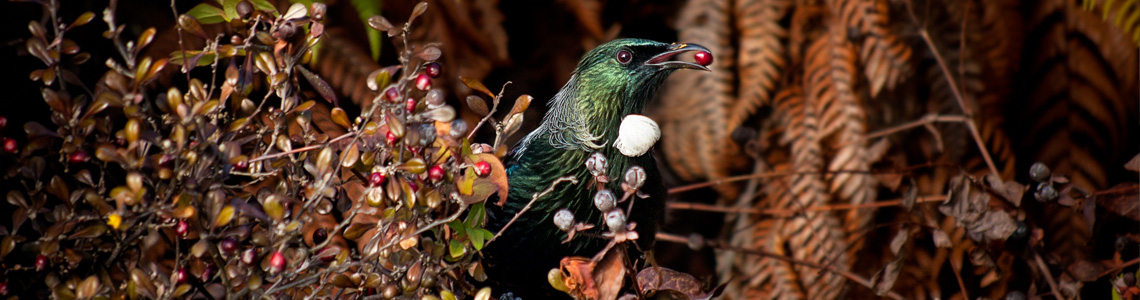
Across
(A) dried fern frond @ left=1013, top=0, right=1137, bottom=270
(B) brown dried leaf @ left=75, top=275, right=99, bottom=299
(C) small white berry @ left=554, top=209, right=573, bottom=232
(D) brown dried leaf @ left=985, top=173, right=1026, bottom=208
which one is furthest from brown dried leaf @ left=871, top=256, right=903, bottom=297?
(A) dried fern frond @ left=1013, top=0, right=1137, bottom=270

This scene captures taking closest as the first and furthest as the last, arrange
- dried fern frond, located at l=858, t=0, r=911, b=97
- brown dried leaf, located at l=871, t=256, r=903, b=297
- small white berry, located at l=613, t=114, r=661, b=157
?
1. small white berry, located at l=613, t=114, r=661, b=157
2. brown dried leaf, located at l=871, t=256, r=903, b=297
3. dried fern frond, located at l=858, t=0, r=911, b=97

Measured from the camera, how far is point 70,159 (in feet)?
2.21

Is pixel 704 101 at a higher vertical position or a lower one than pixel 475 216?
lower

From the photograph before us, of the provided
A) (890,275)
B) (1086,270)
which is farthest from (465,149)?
(1086,270)

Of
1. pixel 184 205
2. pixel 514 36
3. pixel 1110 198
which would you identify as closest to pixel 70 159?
pixel 184 205

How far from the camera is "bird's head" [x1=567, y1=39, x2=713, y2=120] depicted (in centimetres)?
100

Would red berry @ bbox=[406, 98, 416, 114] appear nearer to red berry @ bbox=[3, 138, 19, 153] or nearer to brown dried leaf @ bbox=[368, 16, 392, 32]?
brown dried leaf @ bbox=[368, 16, 392, 32]

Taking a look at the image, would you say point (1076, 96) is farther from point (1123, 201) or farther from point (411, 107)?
point (411, 107)

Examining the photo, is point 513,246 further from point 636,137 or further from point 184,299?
point 184,299

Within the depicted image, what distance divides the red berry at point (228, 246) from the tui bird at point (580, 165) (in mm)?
336

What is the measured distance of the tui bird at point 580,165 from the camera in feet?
3.18

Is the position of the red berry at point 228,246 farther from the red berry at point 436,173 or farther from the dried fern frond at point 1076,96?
the dried fern frond at point 1076,96

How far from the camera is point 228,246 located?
0.70m

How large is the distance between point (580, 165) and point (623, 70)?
131mm
